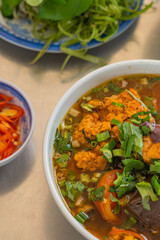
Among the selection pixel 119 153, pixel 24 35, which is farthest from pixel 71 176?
pixel 24 35

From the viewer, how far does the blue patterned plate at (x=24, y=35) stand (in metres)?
2.19

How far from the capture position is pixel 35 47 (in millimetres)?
2176

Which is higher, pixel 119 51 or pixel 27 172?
pixel 119 51

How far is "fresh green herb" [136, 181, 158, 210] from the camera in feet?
4.39

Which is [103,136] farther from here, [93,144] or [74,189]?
[74,189]

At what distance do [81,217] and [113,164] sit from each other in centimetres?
27

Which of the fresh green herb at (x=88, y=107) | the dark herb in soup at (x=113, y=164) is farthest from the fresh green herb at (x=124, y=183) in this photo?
the fresh green herb at (x=88, y=107)

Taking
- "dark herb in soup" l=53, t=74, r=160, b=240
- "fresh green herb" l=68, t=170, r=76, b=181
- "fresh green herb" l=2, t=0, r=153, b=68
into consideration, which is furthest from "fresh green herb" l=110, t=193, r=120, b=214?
"fresh green herb" l=2, t=0, r=153, b=68

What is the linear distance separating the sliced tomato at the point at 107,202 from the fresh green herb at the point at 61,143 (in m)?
0.25

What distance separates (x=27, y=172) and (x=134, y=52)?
3.72 ft

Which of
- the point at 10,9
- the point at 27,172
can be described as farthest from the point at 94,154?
the point at 10,9

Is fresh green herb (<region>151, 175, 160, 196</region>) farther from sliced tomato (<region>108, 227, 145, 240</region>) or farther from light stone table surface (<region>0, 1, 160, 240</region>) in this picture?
light stone table surface (<region>0, 1, 160, 240</region>)

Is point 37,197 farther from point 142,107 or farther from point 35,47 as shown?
point 35,47

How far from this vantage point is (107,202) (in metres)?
1.41
